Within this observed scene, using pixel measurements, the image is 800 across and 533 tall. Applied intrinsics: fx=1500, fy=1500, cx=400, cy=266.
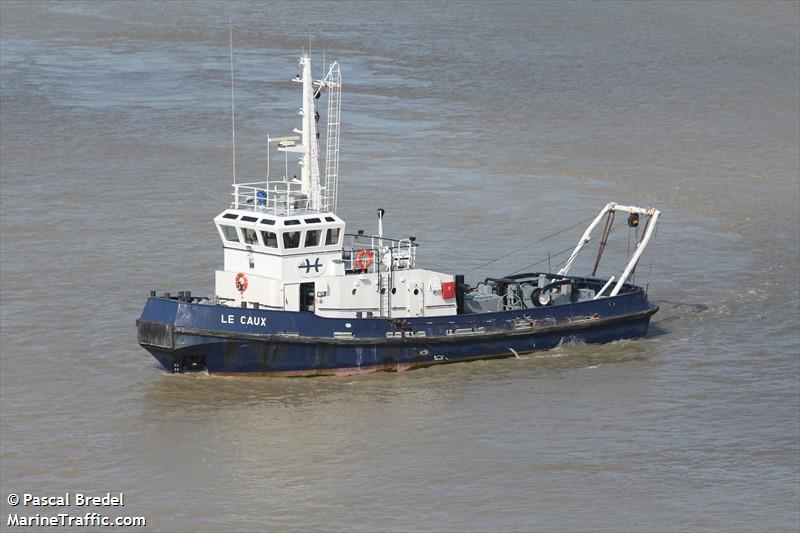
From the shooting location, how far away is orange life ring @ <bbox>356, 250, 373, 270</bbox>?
29.3 m

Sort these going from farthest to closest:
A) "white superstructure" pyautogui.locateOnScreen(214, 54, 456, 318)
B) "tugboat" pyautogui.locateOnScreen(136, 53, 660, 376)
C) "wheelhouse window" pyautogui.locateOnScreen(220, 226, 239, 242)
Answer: "wheelhouse window" pyautogui.locateOnScreen(220, 226, 239, 242) < "white superstructure" pyautogui.locateOnScreen(214, 54, 456, 318) < "tugboat" pyautogui.locateOnScreen(136, 53, 660, 376)

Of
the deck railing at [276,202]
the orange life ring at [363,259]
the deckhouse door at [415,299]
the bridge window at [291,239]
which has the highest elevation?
Answer: the deck railing at [276,202]

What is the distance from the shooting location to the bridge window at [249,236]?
28.7m

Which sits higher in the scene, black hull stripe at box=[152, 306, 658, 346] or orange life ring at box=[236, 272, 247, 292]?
orange life ring at box=[236, 272, 247, 292]

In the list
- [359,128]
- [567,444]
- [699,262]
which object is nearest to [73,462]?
[567,444]

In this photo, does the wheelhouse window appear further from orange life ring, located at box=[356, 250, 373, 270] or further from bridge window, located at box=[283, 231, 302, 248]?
orange life ring, located at box=[356, 250, 373, 270]

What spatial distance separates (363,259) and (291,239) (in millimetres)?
1599

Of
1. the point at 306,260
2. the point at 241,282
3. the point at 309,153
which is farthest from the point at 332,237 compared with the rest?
the point at 241,282

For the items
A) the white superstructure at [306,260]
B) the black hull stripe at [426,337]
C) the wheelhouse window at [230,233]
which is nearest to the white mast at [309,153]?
the white superstructure at [306,260]

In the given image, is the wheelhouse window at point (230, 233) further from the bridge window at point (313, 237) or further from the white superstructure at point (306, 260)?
the bridge window at point (313, 237)

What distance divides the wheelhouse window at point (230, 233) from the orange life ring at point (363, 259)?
7.83ft

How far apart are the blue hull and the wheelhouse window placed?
73.7 inches

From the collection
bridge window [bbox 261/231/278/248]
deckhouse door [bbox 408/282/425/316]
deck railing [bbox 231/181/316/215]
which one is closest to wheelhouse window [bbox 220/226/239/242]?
deck railing [bbox 231/181/316/215]

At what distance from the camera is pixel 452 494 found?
73.8ft
